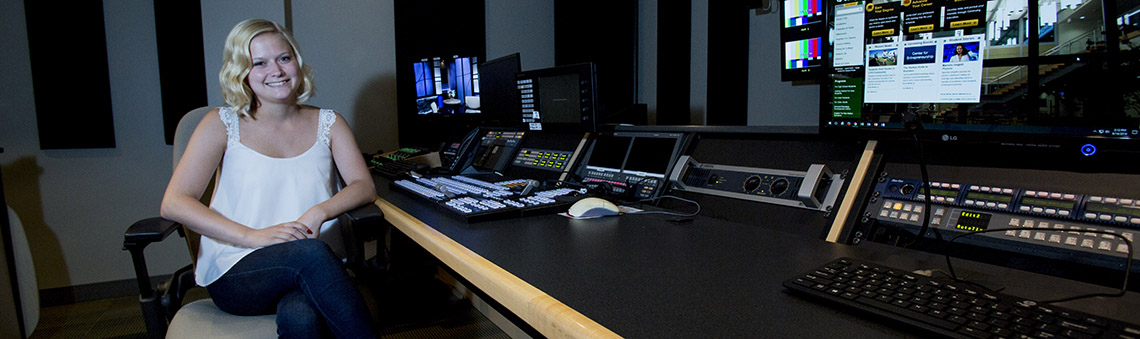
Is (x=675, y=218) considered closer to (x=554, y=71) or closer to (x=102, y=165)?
(x=554, y=71)

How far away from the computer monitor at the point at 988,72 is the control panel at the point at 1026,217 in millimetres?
81

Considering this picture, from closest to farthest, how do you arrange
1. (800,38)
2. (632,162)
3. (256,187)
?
(256,187) → (632,162) → (800,38)

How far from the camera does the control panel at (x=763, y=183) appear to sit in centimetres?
114

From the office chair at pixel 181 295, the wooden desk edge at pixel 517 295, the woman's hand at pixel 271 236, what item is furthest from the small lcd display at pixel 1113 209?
the woman's hand at pixel 271 236

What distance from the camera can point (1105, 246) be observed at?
777 millimetres

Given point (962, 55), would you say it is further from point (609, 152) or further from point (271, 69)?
point (271, 69)

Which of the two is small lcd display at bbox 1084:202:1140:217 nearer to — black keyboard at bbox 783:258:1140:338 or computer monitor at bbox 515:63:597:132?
black keyboard at bbox 783:258:1140:338

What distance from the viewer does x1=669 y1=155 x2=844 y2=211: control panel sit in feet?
3.75

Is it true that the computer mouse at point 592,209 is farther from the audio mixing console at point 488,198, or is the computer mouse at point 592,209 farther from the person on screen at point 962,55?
the person on screen at point 962,55

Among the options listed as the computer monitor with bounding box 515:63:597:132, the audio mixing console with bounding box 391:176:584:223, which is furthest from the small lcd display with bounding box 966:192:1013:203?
the computer monitor with bounding box 515:63:597:132

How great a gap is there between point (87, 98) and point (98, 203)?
0.51 meters

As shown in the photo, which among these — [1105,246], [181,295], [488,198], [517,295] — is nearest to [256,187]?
[181,295]

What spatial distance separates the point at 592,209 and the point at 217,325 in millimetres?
804

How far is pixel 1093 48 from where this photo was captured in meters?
0.80
